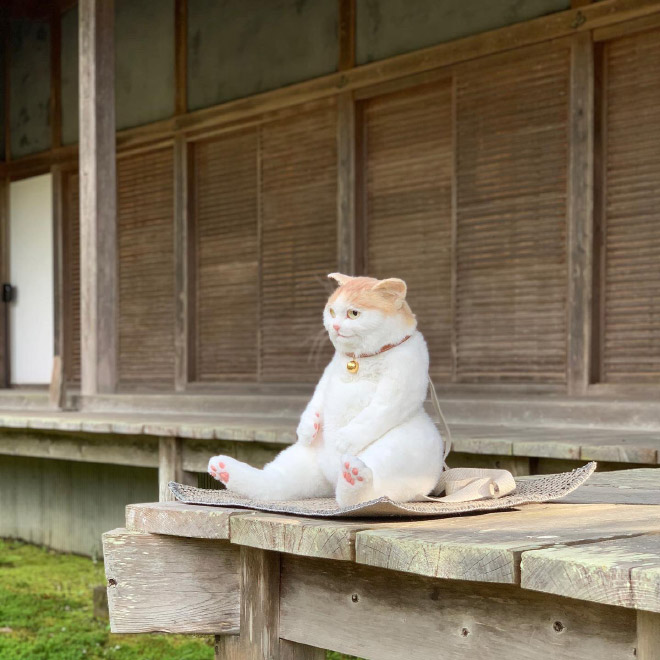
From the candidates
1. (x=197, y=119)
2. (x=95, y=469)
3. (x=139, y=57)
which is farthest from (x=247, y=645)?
(x=139, y=57)

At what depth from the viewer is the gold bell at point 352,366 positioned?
2434mm

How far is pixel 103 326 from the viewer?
21.5 feet

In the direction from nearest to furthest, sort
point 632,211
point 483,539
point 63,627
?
point 483,539, point 63,627, point 632,211

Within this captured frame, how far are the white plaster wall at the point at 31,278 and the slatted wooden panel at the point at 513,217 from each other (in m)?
4.69

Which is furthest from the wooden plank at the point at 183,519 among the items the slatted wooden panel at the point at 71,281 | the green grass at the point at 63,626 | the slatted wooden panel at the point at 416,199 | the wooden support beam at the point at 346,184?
the slatted wooden panel at the point at 71,281

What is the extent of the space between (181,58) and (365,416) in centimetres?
661

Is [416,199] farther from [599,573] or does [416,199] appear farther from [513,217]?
[599,573]

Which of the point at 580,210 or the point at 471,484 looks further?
the point at 580,210

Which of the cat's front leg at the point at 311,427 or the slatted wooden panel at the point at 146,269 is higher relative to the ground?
the slatted wooden panel at the point at 146,269

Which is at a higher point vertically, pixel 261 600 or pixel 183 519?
pixel 183 519

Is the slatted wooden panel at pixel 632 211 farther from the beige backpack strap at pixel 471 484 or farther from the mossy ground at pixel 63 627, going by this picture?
the beige backpack strap at pixel 471 484

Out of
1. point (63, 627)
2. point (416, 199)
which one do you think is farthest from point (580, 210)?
point (63, 627)

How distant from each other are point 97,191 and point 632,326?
333 cm

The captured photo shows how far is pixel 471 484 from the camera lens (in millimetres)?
2424
